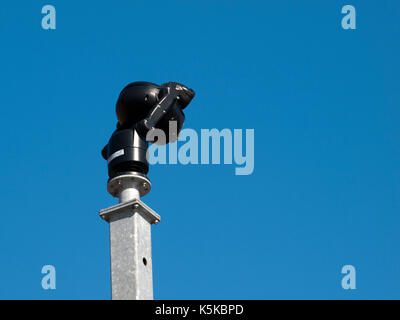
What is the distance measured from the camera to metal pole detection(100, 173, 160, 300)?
2278 centimetres

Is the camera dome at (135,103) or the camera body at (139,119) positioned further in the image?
the camera dome at (135,103)

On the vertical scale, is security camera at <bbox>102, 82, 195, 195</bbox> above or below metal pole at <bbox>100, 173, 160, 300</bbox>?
above

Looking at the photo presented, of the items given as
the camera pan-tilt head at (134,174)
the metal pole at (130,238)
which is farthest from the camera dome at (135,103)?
the metal pole at (130,238)

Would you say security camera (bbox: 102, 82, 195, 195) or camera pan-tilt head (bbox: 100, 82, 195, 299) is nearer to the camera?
camera pan-tilt head (bbox: 100, 82, 195, 299)

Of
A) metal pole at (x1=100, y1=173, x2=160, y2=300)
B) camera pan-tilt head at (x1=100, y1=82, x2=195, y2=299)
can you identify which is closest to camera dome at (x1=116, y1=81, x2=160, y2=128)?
camera pan-tilt head at (x1=100, y1=82, x2=195, y2=299)

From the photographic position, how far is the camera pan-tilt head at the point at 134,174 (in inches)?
906

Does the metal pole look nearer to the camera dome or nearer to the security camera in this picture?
the security camera

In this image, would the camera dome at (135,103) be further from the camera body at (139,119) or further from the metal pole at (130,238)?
the metal pole at (130,238)

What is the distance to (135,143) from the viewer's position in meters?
25.0
